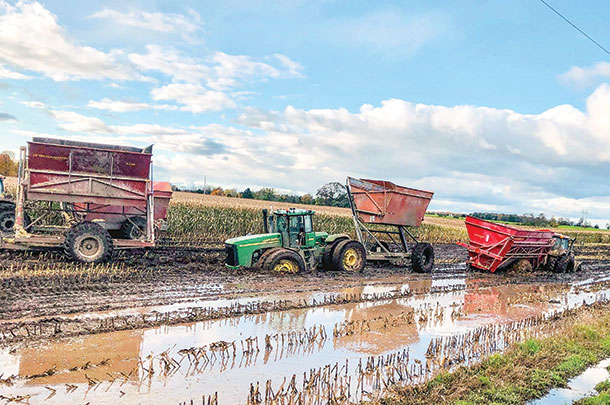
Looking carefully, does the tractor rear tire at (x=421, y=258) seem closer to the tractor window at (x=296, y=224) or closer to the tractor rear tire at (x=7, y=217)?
the tractor window at (x=296, y=224)

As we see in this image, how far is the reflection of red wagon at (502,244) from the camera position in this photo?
1891 centimetres

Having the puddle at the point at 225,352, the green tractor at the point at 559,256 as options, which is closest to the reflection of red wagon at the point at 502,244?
the green tractor at the point at 559,256

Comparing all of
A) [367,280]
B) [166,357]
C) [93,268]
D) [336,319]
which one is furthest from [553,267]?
[166,357]

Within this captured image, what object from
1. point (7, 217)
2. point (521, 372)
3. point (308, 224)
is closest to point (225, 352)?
point (521, 372)

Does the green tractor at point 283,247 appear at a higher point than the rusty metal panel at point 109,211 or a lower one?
lower

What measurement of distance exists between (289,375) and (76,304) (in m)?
4.91

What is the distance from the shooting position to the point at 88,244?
1440 cm

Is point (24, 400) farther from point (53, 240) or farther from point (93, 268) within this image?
point (53, 240)

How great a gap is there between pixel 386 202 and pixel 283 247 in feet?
13.3

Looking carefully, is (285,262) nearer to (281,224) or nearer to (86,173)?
(281,224)

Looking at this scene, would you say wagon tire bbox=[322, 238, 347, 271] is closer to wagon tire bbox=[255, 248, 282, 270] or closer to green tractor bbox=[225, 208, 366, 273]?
green tractor bbox=[225, 208, 366, 273]

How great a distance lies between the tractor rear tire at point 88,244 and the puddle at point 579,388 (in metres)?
11.3

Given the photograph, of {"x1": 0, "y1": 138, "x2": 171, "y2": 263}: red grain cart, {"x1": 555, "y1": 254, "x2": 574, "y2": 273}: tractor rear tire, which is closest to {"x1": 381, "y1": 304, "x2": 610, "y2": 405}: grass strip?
{"x1": 0, "y1": 138, "x2": 171, "y2": 263}: red grain cart

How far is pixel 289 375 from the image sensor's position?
7133 mm
